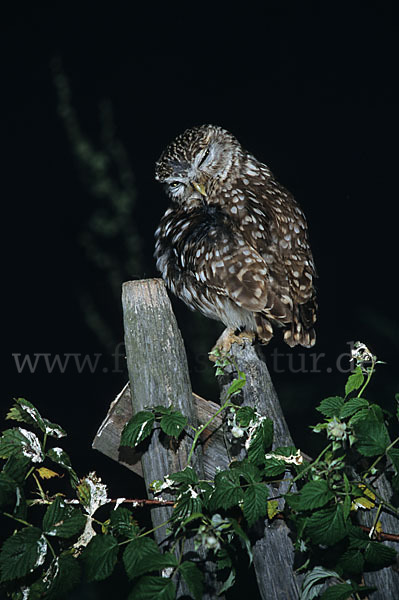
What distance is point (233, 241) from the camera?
6.01ft

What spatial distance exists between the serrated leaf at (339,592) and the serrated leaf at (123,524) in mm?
386

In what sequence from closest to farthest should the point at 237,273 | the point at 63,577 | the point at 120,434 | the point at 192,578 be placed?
1. the point at 192,578
2. the point at 63,577
3. the point at 120,434
4. the point at 237,273

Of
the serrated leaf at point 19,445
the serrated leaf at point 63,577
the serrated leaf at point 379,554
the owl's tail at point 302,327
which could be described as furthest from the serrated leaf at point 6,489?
the owl's tail at point 302,327

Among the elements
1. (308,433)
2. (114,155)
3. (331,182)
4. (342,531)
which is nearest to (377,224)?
(331,182)

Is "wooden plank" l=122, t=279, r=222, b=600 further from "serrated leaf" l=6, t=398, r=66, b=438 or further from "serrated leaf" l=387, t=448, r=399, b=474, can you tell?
"serrated leaf" l=387, t=448, r=399, b=474

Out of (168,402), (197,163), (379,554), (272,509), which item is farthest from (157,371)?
(197,163)

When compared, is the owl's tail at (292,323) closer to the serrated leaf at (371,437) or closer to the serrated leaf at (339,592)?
the serrated leaf at (371,437)

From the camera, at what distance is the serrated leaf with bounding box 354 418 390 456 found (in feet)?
4.32

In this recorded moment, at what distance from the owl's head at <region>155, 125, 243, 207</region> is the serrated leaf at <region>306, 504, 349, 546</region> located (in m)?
1.00

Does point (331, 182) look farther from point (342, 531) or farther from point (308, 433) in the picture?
point (342, 531)

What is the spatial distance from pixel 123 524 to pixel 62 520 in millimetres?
136

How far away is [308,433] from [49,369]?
1079mm

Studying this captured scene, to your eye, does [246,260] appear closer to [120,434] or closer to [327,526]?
[120,434]

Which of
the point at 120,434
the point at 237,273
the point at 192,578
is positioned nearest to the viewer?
the point at 192,578
